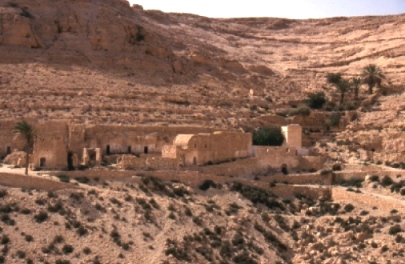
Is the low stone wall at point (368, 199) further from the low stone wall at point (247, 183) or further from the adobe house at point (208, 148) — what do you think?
the adobe house at point (208, 148)

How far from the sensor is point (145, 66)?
57656 millimetres

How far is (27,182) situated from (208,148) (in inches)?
452

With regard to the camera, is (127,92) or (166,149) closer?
(166,149)

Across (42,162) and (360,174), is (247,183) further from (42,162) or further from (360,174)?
(42,162)

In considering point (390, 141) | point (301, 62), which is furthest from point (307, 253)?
point (301, 62)

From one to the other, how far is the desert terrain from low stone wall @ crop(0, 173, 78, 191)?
0.06 m

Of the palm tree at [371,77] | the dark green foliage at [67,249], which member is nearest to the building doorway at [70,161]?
the dark green foliage at [67,249]

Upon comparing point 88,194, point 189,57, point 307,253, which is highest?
point 189,57

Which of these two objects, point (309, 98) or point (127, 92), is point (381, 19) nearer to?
point (309, 98)

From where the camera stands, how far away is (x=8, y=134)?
42656mm

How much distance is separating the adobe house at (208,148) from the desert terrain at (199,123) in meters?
1.30

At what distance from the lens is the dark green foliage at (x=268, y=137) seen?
46.7 metres

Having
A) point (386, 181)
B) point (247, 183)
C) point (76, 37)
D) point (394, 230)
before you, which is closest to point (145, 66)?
point (76, 37)

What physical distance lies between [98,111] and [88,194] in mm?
15022
